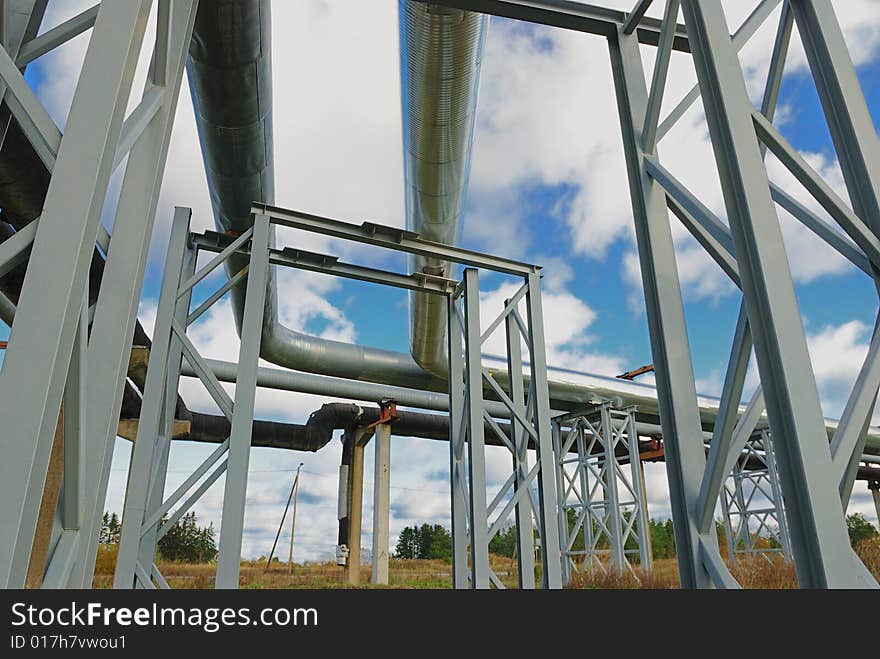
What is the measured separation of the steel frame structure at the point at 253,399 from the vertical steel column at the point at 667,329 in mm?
3429

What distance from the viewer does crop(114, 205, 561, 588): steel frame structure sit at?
483cm

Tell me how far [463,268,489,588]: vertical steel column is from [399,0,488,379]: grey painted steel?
35.6 inches

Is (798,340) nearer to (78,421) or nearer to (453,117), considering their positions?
(78,421)

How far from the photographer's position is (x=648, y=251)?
2955 millimetres

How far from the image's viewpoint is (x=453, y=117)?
5.41m

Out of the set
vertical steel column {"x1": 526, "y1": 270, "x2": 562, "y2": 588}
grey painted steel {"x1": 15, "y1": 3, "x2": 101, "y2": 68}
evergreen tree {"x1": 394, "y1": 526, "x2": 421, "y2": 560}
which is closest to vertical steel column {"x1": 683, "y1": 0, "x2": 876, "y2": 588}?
grey painted steel {"x1": 15, "y1": 3, "x2": 101, "y2": 68}

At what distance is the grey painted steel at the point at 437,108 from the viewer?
4633 mm

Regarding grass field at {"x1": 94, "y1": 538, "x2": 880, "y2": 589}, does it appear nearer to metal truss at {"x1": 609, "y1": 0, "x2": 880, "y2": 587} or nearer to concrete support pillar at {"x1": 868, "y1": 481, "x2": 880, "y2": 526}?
metal truss at {"x1": 609, "y1": 0, "x2": 880, "y2": 587}

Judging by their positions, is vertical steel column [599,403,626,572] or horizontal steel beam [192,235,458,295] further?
vertical steel column [599,403,626,572]

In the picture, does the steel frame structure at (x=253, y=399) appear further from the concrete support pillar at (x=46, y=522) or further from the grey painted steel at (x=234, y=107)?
the concrete support pillar at (x=46, y=522)

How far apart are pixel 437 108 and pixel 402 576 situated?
43.2 feet

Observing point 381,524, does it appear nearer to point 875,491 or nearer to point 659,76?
point 659,76

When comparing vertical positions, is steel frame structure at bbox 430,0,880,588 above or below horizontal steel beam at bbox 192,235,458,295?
below
